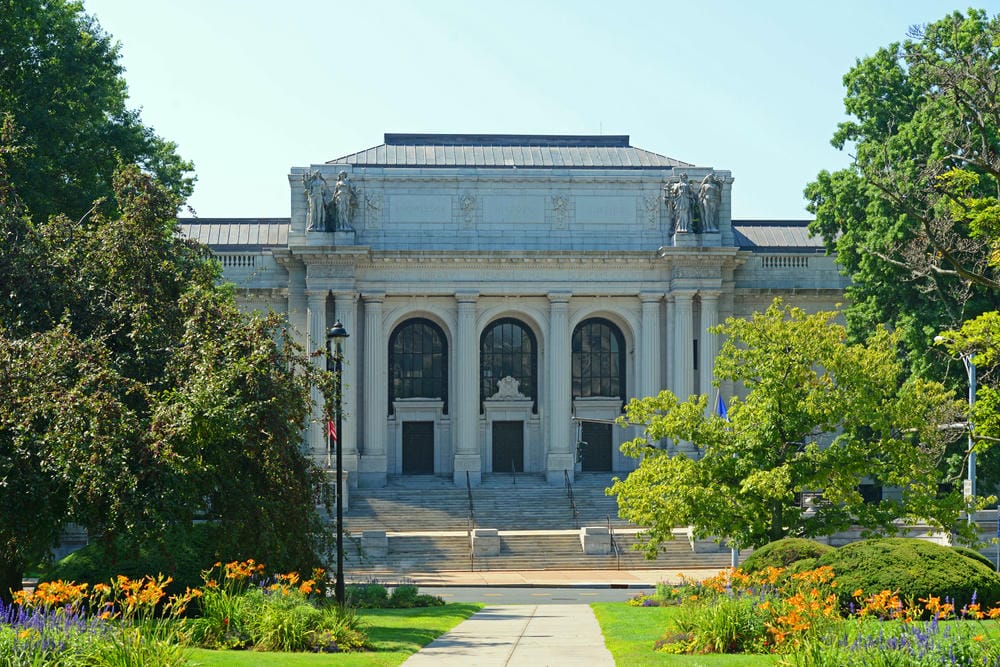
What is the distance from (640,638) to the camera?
22.7m

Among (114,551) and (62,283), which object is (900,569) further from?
(62,283)

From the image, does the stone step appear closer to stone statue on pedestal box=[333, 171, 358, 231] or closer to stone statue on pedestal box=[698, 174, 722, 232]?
stone statue on pedestal box=[333, 171, 358, 231]

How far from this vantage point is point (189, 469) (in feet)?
73.2

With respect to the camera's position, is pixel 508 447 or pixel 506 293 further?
pixel 508 447

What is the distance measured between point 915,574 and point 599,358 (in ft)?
139

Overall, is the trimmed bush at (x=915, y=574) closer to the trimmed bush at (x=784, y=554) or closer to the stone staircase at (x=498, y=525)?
the trimmed bush at (x=784, y=554)

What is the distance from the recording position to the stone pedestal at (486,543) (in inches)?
1944

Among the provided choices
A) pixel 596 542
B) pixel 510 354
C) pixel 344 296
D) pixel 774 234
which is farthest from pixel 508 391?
pixel 774 234

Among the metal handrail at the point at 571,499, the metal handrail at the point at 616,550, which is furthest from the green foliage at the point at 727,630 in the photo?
the metal handrail at the point at 571,499

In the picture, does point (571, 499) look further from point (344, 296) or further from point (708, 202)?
point (708, 202)

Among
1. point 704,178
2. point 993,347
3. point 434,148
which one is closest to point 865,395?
point 993,347

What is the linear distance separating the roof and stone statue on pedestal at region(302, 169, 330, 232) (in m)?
3.08

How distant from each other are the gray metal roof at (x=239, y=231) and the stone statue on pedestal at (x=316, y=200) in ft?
23.3

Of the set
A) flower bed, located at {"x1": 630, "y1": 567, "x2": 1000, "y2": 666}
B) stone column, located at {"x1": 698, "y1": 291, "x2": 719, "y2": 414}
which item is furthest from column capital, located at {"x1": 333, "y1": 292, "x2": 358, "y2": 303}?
flower bed, located at {"x1": 630, "y1": 567, "x2": 1000, "y2": 666}
